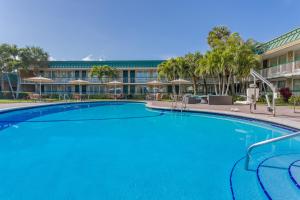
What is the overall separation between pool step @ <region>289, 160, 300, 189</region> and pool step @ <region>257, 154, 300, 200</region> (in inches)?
1.9

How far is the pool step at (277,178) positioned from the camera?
10.5ft

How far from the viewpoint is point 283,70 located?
63.9 feet

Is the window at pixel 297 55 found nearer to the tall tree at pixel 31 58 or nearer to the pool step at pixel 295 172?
the pool step at pixel 295 172

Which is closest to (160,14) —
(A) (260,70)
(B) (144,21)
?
(B) (144,21)

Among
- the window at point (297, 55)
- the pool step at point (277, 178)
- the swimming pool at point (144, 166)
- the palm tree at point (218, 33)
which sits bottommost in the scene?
the swimming pool at point (144, 166)

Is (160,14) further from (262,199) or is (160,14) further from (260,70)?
(262,199)

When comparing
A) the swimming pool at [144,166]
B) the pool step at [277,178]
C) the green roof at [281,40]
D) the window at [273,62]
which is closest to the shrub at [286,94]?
the green roof at [281,40]

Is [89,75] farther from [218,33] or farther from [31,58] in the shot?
[218,33]

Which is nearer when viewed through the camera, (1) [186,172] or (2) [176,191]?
(2) [176,191]

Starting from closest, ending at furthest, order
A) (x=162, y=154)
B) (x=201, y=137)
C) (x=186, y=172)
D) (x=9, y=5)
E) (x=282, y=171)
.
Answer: (x=282, y=171) < (x=186, y=172) < (x=162, y=154) < (x=201, y=137) < (x=9, y=5)

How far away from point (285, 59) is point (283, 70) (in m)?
2.44

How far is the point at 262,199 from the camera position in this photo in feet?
10.3

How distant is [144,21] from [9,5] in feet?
44.7

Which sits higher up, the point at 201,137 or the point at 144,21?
the point at 144,21
